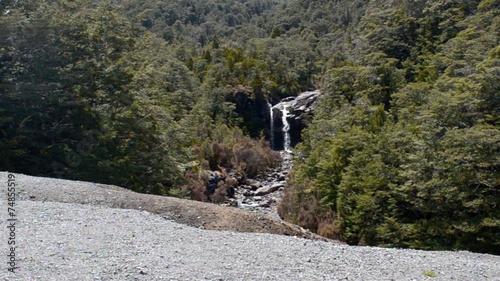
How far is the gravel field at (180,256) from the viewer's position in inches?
276

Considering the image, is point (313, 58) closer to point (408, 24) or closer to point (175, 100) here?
point (408, 24)

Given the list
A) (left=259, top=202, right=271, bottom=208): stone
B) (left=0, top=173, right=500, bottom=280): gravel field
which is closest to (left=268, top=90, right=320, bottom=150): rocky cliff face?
(left=259, top=202, right=271, bottom=208): stone

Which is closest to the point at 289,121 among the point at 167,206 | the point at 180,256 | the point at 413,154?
the point at 413,154

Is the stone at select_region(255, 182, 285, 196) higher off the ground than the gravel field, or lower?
lower

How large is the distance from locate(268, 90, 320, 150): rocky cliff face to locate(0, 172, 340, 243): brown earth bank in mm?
33192

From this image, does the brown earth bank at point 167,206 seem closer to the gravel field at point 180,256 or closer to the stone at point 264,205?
the gravel field at point 180,256

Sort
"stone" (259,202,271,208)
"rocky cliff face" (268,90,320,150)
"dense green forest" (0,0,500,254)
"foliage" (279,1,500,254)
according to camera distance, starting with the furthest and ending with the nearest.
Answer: "rocky cliff face" (268,90,320,150) → "stone" (259,202,271,208) → "dense green forest" (0,0,500,254) → "foliage" (279,1,500,254)

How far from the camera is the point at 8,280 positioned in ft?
20.7

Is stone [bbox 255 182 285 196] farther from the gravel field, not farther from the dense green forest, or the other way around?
the gravel field

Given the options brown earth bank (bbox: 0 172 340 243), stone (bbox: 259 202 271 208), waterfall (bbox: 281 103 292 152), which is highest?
brown earth bank (bbox: 0 172 340 243)

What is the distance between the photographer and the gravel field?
23.0 feet

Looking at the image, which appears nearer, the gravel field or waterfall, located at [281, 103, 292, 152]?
the gravel field

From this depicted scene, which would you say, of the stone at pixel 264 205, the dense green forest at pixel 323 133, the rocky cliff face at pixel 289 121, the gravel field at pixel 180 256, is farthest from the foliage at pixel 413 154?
the rocky cliff face at pixel 289 121

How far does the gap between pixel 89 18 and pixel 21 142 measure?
6.30 meters
